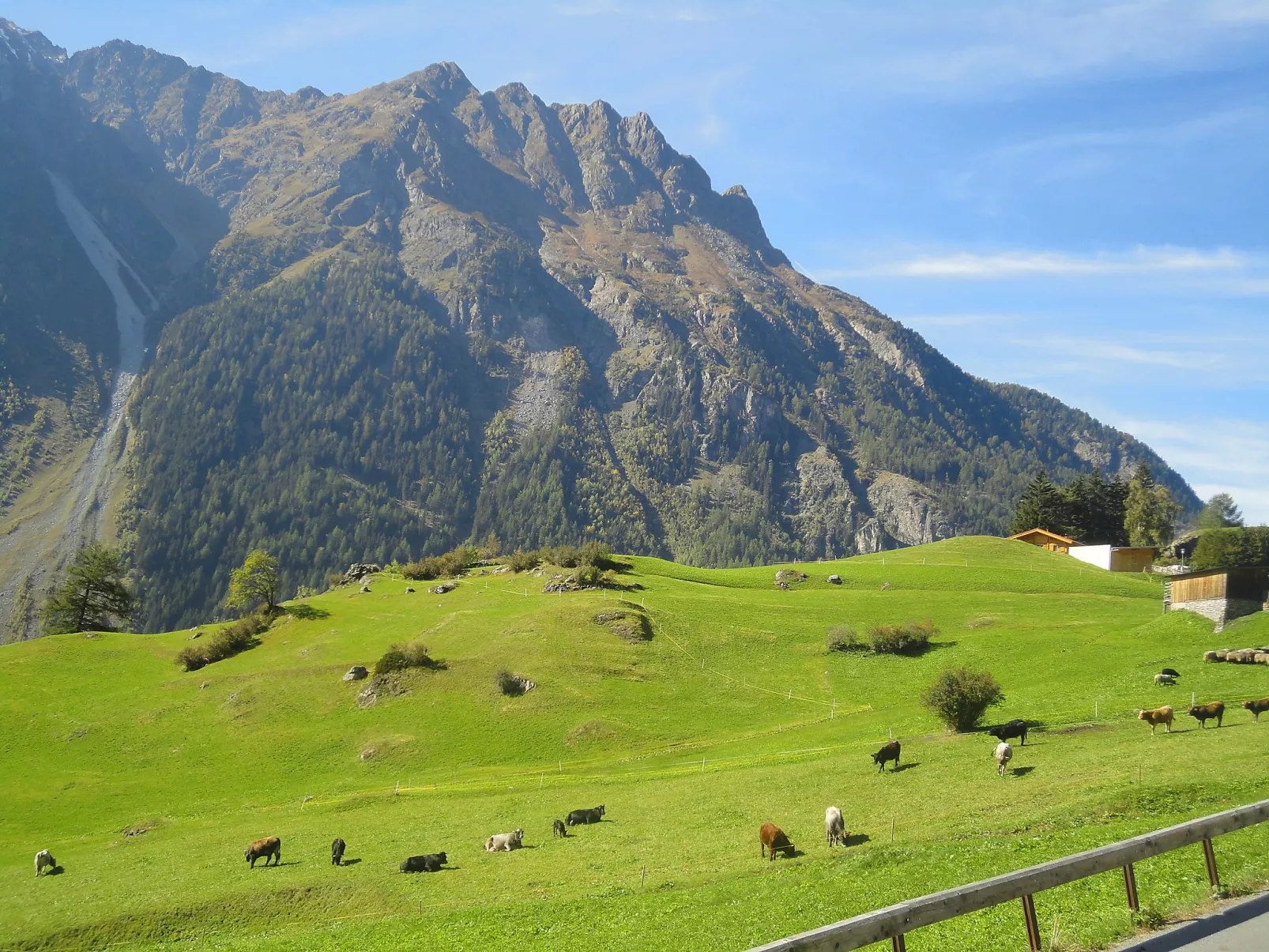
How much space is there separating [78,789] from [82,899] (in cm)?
3307

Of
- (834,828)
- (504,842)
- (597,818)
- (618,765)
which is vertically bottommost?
(618,765)

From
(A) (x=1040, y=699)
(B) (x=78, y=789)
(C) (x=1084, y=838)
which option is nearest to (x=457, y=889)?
(C) (x=1084, y=838)

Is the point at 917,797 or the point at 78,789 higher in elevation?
the point at 917,797

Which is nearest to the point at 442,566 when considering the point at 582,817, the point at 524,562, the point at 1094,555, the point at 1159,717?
the point at 524,562

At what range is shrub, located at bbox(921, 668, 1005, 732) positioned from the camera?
5106cm

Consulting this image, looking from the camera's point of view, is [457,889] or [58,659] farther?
[58,659]

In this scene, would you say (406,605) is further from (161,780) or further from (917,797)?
(917,797)

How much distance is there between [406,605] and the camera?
356 ft

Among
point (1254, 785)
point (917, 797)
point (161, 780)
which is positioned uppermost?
point (1254, 785)

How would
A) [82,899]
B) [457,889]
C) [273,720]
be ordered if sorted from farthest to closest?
[273,720] → [82,899] → [457,889]

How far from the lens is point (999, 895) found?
36.8ft

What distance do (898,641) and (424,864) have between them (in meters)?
60.9

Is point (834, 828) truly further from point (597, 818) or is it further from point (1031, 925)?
point (1031, 925)

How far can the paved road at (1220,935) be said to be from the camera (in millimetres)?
12219
